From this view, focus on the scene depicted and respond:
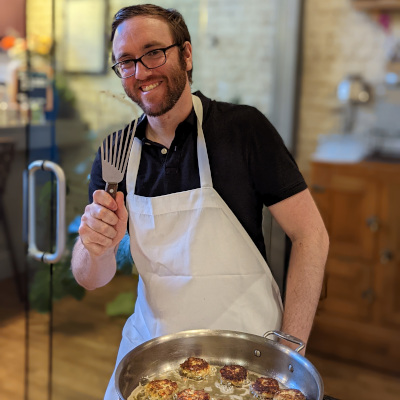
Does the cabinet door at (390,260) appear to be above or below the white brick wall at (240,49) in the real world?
below

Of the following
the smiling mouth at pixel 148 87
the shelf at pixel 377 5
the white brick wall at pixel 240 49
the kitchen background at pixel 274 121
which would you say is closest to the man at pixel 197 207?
the smiling mouth at pixel 148 87

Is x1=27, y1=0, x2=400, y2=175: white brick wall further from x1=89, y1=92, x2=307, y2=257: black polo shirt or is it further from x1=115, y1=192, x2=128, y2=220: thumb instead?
x1=115, y1=192, x2=128, y2=220: thumb

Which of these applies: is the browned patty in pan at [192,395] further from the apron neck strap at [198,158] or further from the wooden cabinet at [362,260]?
the wooden cabinet at [362,260]

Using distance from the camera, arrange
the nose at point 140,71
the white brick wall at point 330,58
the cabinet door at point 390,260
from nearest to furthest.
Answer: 1. the nose at point 140,71
2. the cabinet door at point 390,260
3. the white brick wall at point 330,58

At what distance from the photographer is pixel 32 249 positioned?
5.81ft

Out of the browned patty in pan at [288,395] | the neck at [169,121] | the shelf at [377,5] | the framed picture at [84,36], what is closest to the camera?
the browned patty in pan at [288,395]

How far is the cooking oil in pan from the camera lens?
3.13 ft

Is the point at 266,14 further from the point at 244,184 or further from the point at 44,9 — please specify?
the point at 244,184

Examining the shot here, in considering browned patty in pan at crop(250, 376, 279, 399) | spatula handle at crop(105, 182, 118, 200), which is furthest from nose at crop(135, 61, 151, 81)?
browned patty in pan at crop(250, 376, 279, 399)

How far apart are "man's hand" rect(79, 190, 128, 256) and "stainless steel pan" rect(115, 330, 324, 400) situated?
0.21m

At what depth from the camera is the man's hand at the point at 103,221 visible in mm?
973

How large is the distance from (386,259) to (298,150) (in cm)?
113

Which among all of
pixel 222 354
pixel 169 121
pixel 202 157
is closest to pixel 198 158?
pixel 202 157

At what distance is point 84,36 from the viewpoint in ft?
6.15
